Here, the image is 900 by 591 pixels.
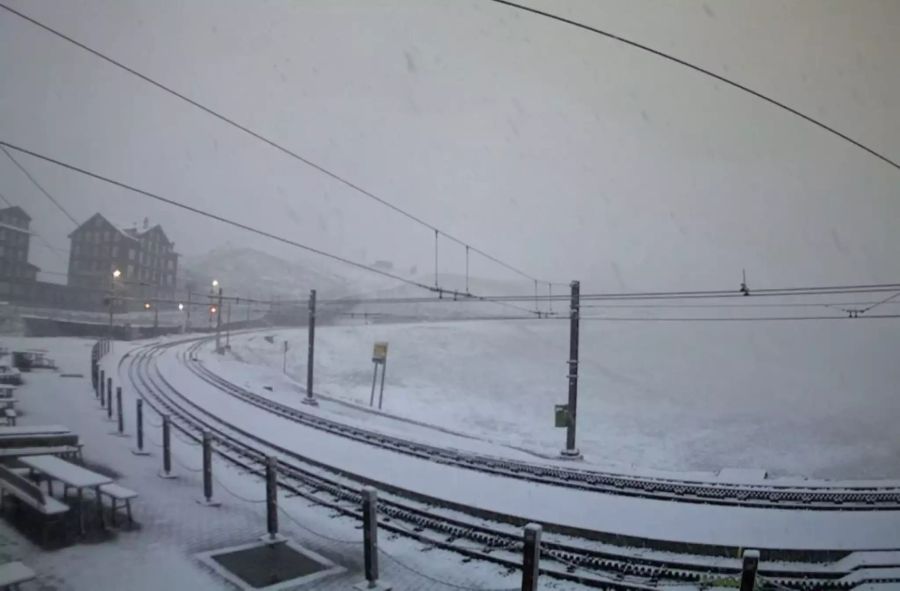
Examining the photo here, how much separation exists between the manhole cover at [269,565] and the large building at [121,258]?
41.7 meters

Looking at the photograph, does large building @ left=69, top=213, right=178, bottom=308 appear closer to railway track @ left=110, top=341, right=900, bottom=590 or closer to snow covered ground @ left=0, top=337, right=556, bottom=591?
snow covered ground @ left=0, top=337, right=556, bottom=591

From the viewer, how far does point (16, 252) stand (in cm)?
2841

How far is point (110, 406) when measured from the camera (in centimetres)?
1691

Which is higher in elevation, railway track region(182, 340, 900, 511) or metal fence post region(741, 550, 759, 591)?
metal fence post region(741, 550, 759, 591)

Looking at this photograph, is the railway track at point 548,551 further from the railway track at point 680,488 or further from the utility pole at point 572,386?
the utility pole at point 572,386

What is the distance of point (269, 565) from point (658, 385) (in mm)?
48534

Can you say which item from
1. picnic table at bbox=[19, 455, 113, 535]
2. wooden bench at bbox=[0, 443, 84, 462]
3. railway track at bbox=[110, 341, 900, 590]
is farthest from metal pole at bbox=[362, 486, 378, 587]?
wooden bench at bbox=[0, 443, 84, 462]

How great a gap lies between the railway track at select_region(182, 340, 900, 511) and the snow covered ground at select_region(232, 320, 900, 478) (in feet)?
21.2

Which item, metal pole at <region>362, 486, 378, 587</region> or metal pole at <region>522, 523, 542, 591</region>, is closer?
metal pole at <region>522, 523, 542, 591</region>

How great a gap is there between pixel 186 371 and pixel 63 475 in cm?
2260

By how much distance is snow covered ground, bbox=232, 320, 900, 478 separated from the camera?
32031 mm

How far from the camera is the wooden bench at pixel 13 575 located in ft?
19.0

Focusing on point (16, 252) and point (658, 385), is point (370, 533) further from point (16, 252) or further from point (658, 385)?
point (658, 385)

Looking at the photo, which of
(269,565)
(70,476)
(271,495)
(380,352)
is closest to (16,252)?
(380,352)
